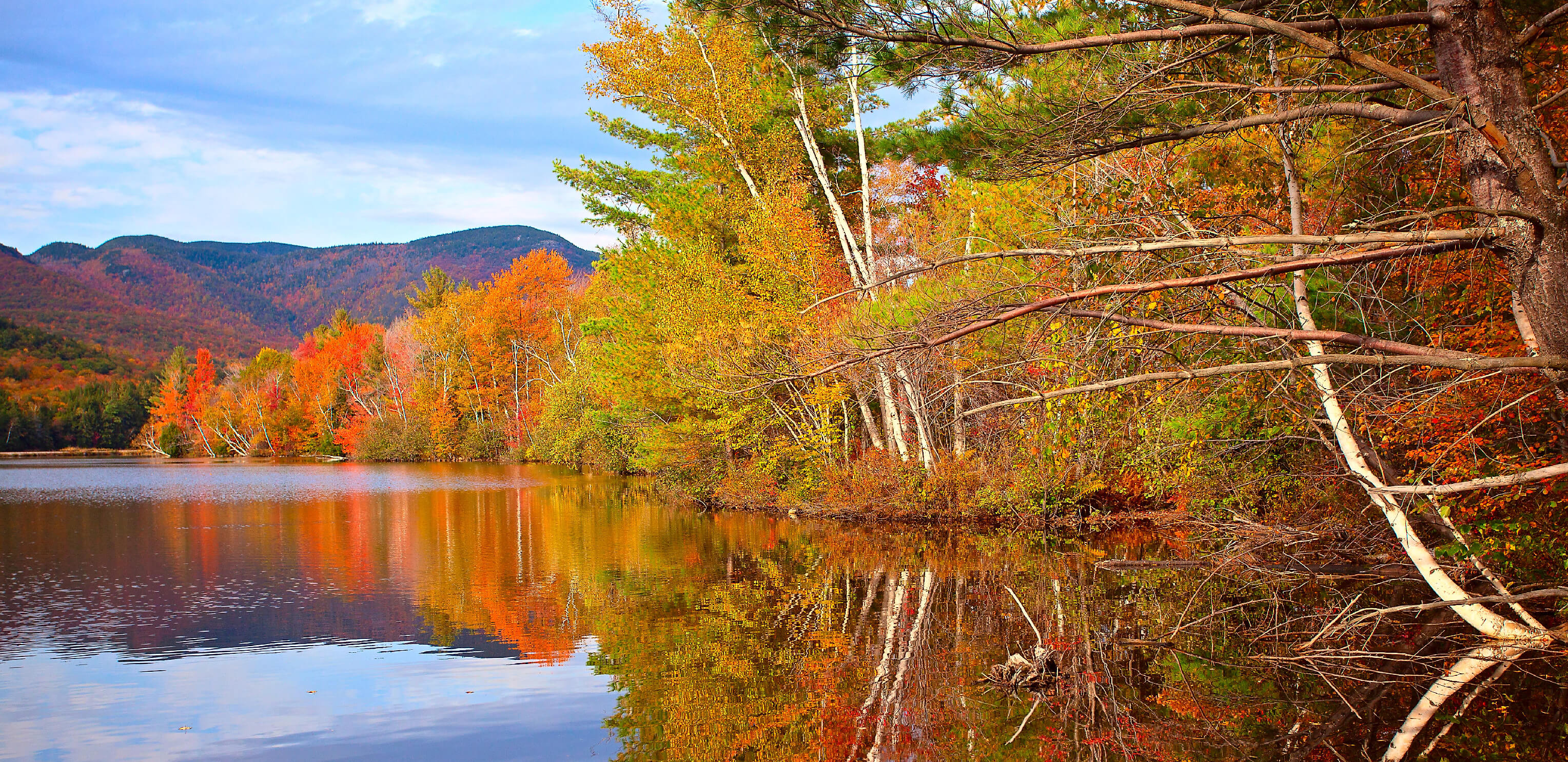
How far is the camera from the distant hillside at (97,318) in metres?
108

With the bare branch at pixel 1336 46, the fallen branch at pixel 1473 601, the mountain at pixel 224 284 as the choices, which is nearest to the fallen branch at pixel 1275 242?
the bare branch at pixel 1336 46

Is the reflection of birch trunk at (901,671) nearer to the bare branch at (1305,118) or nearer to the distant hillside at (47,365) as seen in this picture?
the bare branch at (1305,118)

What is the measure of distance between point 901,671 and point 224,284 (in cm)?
17938

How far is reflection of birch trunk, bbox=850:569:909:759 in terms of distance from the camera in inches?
259

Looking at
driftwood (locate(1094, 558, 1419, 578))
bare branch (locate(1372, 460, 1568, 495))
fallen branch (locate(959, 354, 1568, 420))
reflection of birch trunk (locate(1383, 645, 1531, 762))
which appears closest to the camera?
fallen branch (locate(959, 354, 1568, 420))

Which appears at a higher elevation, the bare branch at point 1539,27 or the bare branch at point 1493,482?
the bare branch at point 1539,27

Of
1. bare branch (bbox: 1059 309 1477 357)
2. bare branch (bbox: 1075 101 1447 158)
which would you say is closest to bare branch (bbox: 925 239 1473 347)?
bare branch (bbox: 1059 309 1477 357)

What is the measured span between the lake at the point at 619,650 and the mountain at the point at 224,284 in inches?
4018

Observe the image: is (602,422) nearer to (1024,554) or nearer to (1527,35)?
(1024,554)

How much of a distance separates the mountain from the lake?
335 feet

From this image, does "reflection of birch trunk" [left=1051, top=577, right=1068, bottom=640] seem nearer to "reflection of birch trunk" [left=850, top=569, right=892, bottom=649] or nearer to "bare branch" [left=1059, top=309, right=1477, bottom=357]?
"reflection of birch trunk" [left=850, top=569, right=892, bottom=649]

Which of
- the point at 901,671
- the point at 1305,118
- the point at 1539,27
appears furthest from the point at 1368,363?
the point at 901,671

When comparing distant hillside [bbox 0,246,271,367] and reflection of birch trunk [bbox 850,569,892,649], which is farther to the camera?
distant hillside [bbox 0,246,271,367]

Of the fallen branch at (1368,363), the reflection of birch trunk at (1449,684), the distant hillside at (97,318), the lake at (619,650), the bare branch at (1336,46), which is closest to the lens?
the fallen branch at (1368,363)
